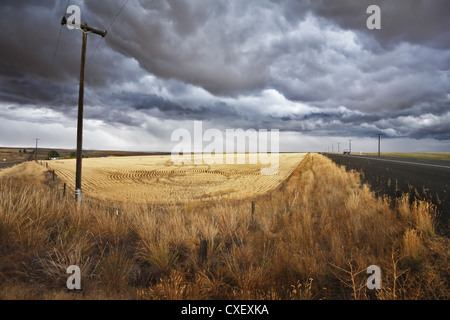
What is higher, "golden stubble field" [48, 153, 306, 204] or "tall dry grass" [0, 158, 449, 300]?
"tall dry grass" [0, 158, 449, 300]

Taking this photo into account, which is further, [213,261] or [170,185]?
[170,185]

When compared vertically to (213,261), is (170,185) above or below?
below

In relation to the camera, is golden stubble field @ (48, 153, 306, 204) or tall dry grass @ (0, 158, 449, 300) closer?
tall dry grass @ (0, 158, 449, 300)

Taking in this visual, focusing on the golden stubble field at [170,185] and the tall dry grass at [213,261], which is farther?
the golden stubble field at [170,185]

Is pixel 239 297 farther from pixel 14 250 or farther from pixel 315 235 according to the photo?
pixel 14 250

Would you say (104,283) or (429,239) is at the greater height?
(429,239)

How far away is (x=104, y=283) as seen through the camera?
3189 millimetres

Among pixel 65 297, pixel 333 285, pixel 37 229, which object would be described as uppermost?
pixel 37 229

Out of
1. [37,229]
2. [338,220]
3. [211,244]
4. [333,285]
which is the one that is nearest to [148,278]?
[211,244]

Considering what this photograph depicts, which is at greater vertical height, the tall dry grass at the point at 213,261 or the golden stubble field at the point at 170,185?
the tall dry grass at the point at 213,261
